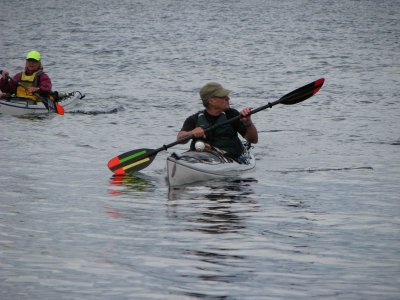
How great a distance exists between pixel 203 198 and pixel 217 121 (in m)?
1.41

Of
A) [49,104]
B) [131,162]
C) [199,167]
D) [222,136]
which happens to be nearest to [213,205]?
[199,167]

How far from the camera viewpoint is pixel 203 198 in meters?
11.3

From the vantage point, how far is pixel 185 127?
12.3 metres

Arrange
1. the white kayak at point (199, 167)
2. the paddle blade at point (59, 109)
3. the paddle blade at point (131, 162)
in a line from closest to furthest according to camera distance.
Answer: the white kayak at point (199, 167) < the paddle blade at point (131, 162) < the paddle blade at point (59, 109)

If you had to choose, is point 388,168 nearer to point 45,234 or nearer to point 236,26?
point 45,234

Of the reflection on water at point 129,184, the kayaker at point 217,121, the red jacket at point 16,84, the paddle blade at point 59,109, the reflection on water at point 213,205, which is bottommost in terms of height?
the paddle blade at point 59,109

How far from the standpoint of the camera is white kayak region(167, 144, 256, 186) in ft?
39.2

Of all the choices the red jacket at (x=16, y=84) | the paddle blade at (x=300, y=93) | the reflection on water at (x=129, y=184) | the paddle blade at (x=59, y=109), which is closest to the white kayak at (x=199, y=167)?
the reflection on water at (x=129, y=184)

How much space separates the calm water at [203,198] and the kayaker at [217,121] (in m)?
0.61

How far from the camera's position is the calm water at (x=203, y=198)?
730 cm

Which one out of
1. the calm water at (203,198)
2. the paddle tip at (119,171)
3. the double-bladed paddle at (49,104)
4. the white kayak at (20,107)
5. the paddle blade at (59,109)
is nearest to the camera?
the calm water at (203,198)

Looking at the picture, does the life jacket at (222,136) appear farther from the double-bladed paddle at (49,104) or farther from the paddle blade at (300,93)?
the double-bladed paddle at (49,104)

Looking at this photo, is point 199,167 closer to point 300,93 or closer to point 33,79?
point 300,93

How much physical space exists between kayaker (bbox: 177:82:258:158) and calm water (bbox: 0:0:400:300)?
24.2 inches
